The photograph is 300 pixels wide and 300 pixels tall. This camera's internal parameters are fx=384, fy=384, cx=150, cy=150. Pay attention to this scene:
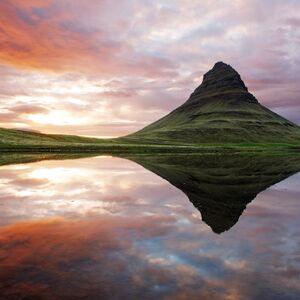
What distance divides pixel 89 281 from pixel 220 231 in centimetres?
775

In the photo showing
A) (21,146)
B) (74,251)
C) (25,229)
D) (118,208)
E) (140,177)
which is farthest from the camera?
(21,146)

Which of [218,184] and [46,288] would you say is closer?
[46,288]

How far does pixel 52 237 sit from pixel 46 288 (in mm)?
5102

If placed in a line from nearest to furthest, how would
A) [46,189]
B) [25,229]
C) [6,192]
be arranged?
[25,229] → [6,192] → [46,189]

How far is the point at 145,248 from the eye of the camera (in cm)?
1361

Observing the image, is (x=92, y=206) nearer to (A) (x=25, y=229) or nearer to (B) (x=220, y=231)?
(A) (x=25, y=229)

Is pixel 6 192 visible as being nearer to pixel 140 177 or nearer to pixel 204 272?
pixel 140 177

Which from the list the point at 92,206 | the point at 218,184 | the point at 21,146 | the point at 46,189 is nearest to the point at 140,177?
the point at 218,184

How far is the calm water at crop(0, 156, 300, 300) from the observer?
984cm

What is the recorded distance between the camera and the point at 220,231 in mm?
16422

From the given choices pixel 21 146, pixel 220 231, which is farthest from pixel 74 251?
pixel 21 146

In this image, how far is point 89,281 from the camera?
10.2 meters

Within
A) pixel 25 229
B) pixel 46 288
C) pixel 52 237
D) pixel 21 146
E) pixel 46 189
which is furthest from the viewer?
pixel 21 146

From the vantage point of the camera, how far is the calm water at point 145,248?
32.3ft
